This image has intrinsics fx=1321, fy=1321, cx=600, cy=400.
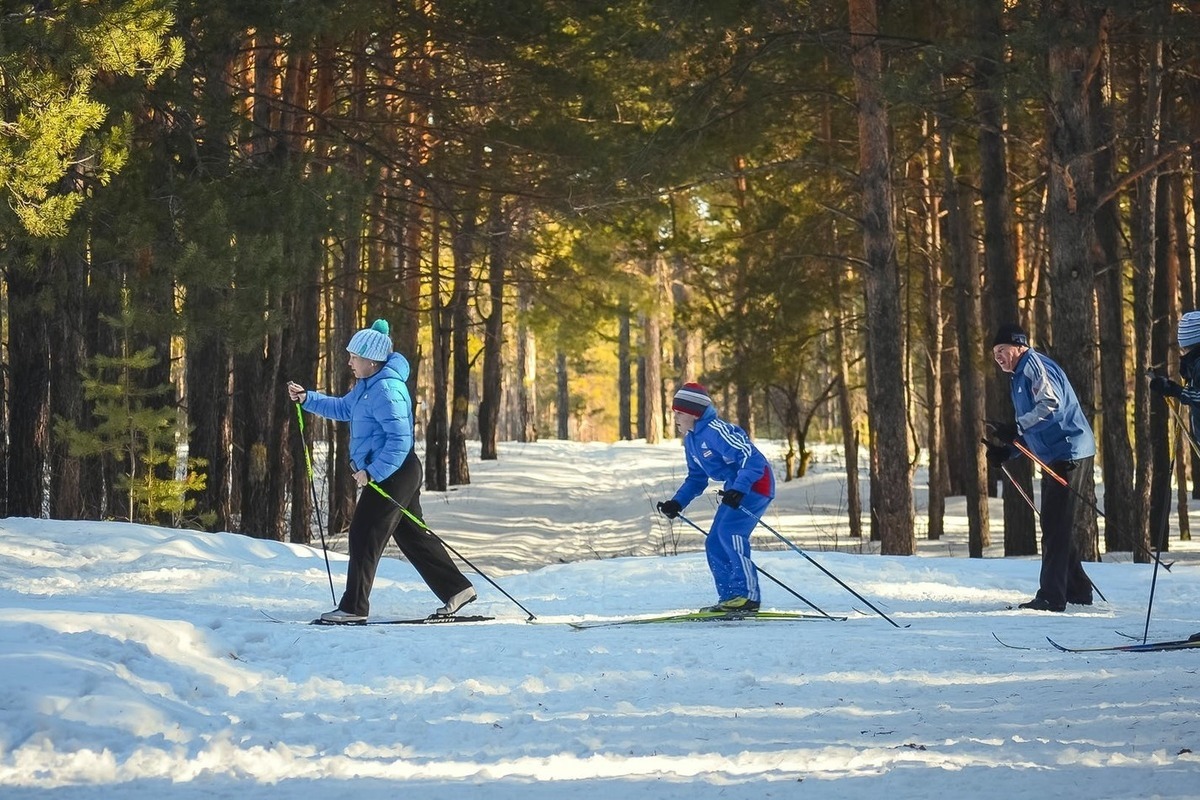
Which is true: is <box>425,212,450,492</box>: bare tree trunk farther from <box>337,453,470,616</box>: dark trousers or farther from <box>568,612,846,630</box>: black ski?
<box>568,612,846,630</box>: black ski

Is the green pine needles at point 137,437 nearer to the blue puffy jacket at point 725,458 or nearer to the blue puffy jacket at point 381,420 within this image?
the blue puffy jacket at point 381,420

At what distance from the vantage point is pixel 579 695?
6.68 m

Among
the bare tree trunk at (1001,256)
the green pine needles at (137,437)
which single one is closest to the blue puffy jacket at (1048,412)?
the bare tree trunk at (1001,256)

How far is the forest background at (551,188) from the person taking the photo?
13.3 m

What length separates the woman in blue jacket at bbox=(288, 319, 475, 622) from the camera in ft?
30.6

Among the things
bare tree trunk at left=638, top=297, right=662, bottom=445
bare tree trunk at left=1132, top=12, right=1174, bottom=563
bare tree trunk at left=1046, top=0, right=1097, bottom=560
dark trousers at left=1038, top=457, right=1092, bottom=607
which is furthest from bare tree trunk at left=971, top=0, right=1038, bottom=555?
bare tree trunk at left=638, top=297, right=662, bottom=445

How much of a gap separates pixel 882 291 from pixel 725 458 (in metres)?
7.39

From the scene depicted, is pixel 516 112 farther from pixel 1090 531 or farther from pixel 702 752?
pixel 702 752

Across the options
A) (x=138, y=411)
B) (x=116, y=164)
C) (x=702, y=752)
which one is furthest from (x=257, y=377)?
(x=702, y=752)

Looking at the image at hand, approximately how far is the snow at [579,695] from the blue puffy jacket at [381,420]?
1.27 m

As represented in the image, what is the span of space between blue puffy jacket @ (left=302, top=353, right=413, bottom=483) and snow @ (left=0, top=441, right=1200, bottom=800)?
1274 millimetres

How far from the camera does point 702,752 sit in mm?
5430

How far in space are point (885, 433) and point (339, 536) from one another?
9.93m

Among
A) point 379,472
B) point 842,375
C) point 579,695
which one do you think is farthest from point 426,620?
point 842,375
